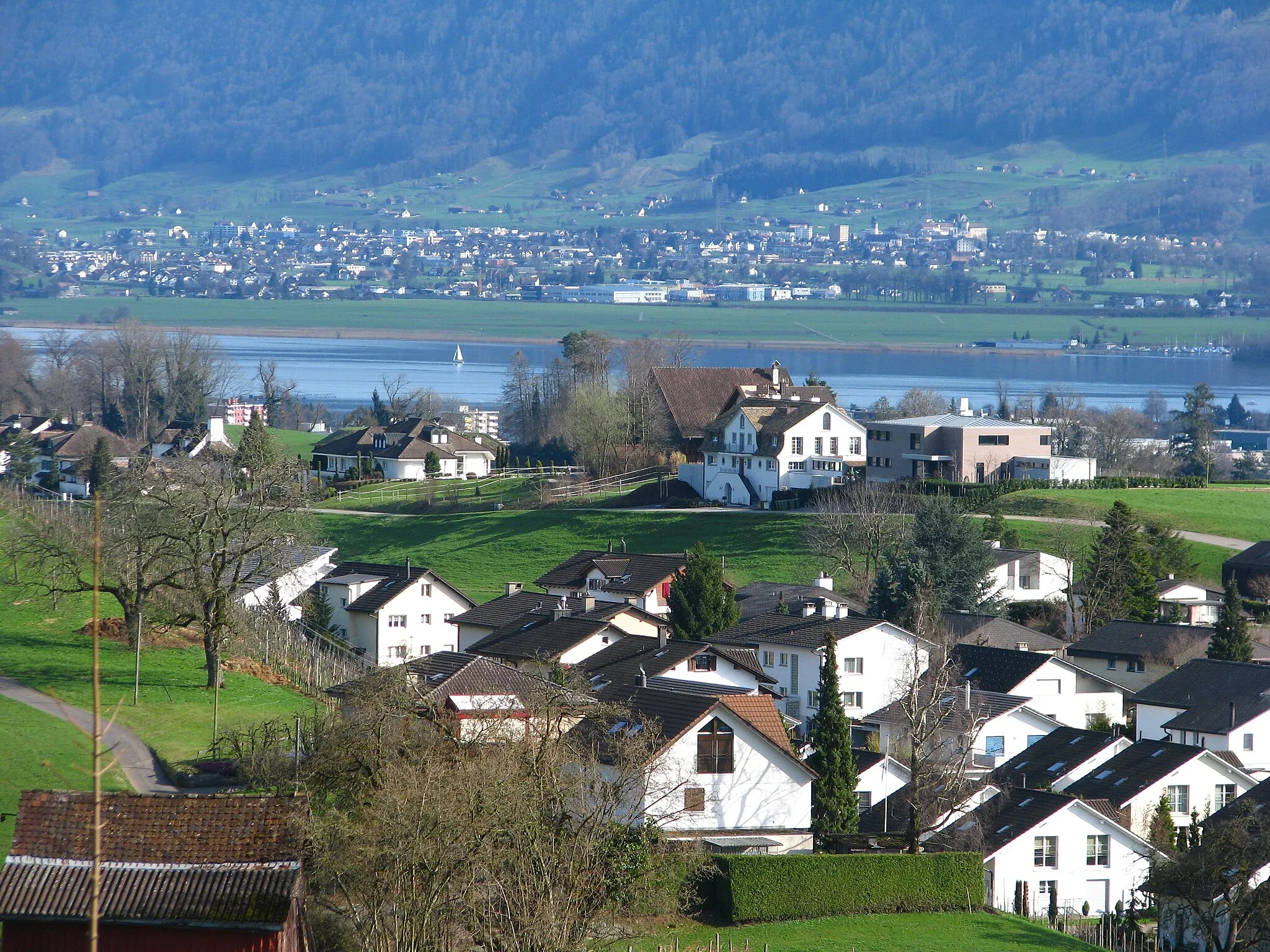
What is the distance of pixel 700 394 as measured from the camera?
→ 73375 millimetres

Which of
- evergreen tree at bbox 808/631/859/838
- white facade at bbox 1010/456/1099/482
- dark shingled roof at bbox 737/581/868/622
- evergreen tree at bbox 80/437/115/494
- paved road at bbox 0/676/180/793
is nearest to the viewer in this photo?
paved road at bbox 0/676/180/793

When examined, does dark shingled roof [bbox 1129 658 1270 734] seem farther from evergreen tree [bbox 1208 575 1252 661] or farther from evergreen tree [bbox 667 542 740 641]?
evergreen tree [bbox 667 542 740 641]

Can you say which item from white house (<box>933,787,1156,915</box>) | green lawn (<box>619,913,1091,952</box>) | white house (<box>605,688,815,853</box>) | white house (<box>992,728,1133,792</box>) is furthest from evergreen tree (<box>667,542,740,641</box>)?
green lawn (<box>619,913,1091,952</box>)

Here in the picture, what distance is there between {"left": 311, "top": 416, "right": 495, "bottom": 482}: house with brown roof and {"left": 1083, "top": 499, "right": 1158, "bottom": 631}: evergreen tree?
3345cm

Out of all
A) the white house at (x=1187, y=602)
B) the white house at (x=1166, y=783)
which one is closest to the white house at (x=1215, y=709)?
the white house at (x=1166, y=783)

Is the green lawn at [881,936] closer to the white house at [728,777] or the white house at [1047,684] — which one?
the white house at [728,777]

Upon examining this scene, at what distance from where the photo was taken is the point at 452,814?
58.1 feet

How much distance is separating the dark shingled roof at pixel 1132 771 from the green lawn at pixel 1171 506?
21.4 m

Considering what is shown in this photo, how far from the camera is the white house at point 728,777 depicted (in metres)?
26.9

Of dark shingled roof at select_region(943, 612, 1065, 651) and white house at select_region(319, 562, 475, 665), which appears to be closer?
dark shingled roof at select_region(943, 612, 1065, 651)

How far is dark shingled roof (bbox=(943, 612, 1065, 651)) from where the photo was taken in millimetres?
43250

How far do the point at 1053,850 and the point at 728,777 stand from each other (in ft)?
21.7

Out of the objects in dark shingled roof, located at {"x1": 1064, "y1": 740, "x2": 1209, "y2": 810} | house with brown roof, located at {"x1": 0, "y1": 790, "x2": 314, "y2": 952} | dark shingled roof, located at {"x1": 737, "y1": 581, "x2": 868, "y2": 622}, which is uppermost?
house with brown roof, located at {"x1": 0, "y1": 790, "x2": 314, "y2": 952}

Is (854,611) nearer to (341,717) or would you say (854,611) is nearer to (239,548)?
(239,548)
